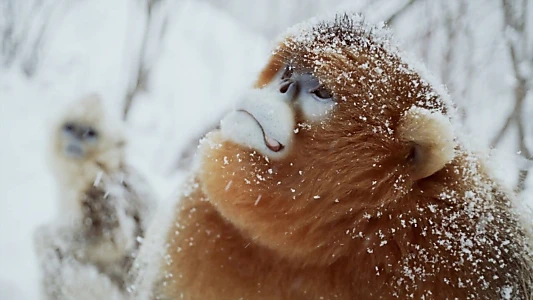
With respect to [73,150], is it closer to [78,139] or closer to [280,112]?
[78,139]

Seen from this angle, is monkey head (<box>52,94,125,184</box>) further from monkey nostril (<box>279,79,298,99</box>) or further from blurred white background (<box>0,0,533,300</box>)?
monkey nostril (<box>279,79,298,99</box>)

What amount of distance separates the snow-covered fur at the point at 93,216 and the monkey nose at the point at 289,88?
637mm

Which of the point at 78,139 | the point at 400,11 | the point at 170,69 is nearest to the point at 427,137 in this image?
the point at 400,11

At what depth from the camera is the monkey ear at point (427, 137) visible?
52 centimetres

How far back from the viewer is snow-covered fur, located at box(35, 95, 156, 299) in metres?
1.13

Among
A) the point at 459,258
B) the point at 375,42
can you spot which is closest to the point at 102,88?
the point at 375,42

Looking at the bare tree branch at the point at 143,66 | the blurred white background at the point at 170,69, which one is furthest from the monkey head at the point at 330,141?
the bare tree branch at the point at 143,66

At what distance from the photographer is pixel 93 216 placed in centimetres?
120

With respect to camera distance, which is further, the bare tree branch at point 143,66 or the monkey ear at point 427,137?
the bare tree branch at point 143,66

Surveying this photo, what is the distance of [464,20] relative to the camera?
0.97 meters

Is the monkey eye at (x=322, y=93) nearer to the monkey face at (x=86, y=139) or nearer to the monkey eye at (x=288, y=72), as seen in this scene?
the monkey eye at (x=288, y=72)

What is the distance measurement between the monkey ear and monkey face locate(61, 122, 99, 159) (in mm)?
955

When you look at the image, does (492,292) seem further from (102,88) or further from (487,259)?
(102,88)

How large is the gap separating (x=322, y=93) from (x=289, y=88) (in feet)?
0.14
